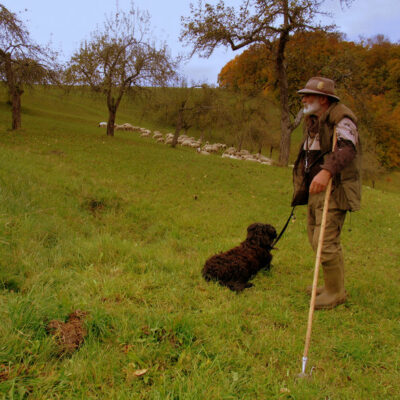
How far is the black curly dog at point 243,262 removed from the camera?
4.02 metres

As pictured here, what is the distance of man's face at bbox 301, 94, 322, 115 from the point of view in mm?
3600

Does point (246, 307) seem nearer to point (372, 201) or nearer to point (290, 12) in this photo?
point (372, 201)

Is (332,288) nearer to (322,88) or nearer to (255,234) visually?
(255,234)

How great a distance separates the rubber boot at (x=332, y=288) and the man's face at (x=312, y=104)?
1874 mm

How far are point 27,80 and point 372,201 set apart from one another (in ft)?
62.5

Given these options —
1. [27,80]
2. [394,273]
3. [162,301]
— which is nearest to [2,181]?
[162,301]

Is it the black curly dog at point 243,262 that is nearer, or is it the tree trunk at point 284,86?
the black curly dog at point 243,262

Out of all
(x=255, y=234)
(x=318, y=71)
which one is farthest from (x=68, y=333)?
(x=318, y=71)

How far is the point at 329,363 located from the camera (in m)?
2.78

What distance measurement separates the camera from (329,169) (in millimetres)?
3141

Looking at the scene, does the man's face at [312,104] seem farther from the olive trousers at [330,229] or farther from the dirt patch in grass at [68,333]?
the dirt patch in grass at [68,333]

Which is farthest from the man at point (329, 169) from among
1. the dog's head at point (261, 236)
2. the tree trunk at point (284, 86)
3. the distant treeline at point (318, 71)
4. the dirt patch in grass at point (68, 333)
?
the tree trunk at point (284, 86)

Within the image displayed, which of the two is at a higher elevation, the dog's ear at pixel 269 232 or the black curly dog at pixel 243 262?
the dog's ear at pixel 269 232

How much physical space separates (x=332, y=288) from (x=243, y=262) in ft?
3.94
